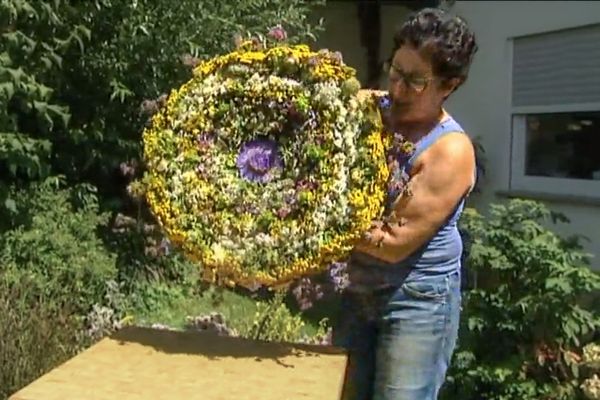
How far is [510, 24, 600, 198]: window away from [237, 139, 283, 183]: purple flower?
147 inches

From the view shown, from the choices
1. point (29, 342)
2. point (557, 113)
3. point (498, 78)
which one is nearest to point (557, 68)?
point (557, 113)

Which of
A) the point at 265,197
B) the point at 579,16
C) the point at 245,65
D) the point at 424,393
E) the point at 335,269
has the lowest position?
the point at 424,393

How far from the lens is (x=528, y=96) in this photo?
627cm

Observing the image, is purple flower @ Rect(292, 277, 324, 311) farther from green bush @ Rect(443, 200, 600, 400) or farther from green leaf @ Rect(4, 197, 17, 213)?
green leaf @ Rect(4, 197, 17, 213)

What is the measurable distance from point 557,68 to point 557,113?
0.29 meters

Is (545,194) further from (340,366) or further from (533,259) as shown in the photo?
(340,366)

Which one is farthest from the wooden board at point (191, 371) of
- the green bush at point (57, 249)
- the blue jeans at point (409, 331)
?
the green bush at point (57, 249)

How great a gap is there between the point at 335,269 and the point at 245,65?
1.82 ft

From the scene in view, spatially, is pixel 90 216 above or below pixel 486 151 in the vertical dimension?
below

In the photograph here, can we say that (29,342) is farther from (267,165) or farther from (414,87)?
(414,87)

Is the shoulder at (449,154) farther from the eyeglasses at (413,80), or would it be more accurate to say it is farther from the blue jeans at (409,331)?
the blue jeans at (409,331)

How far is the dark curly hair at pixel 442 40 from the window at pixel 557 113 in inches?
141

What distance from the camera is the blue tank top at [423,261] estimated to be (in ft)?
7.51

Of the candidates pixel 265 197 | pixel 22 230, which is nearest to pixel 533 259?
pixel 265 197
